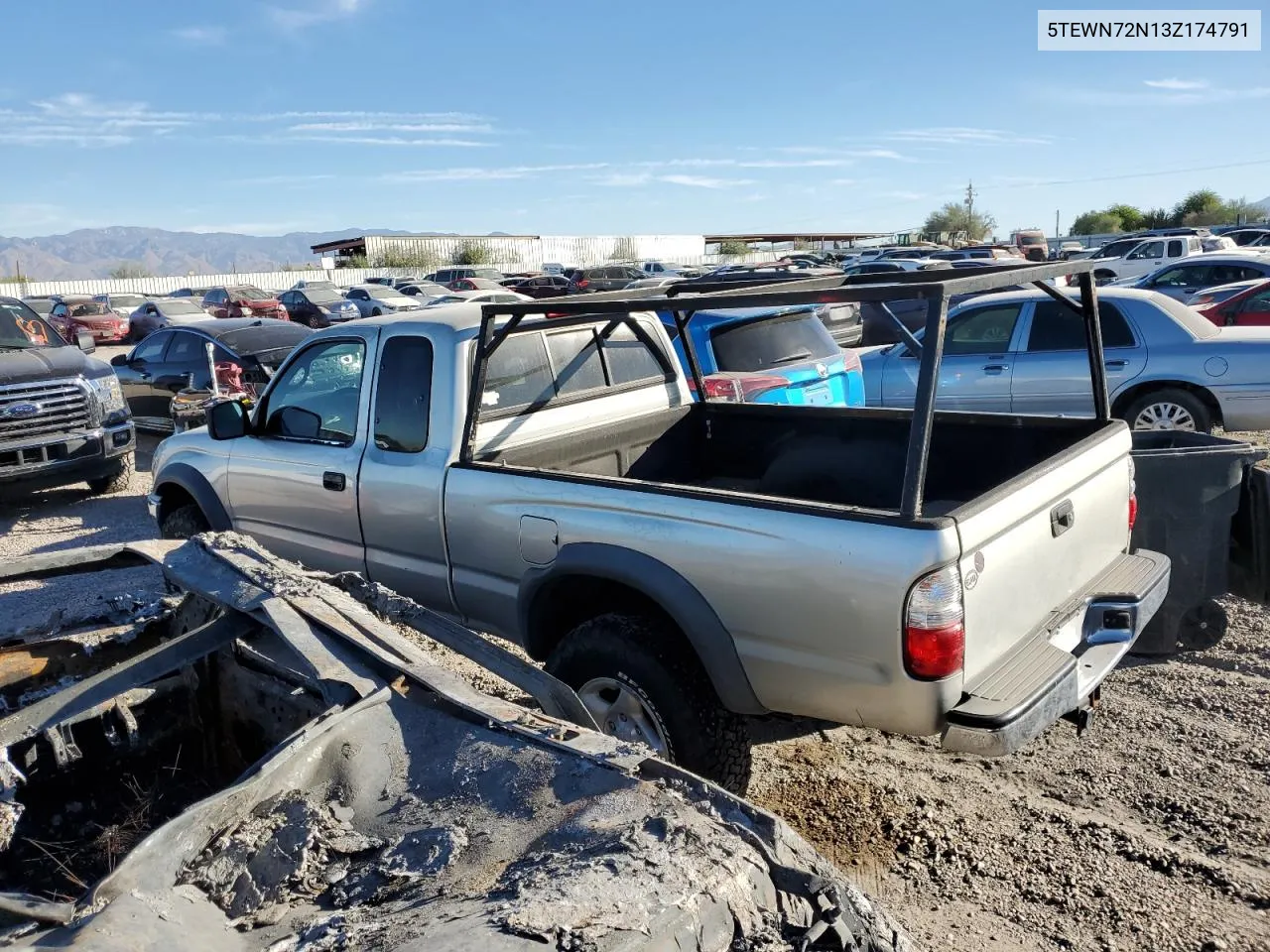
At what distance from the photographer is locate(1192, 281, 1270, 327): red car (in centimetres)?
1167

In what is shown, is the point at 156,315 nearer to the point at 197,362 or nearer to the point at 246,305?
the point at 246,305

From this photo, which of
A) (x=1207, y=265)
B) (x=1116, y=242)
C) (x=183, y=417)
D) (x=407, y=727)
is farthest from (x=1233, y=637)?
(x=1116, y=242)

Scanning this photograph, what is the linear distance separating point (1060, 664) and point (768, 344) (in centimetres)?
456

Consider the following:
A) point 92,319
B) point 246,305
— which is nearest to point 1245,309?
point 246,305

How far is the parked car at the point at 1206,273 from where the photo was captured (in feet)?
54.1

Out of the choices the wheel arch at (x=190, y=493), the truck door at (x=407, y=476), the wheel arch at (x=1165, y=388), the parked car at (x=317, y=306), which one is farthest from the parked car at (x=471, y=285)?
the truck door at (x=407, y=476)

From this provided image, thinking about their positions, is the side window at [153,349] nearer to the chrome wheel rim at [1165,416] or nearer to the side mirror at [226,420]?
the side mirror at [226,420]

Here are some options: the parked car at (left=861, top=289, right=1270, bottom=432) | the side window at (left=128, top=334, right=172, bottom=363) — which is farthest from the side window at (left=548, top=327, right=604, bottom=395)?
the side window at (left=128, top=334, right=172, bottom=363)

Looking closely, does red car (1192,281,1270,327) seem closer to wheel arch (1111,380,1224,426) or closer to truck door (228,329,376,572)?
wheel arch (1111,380,1224,426)

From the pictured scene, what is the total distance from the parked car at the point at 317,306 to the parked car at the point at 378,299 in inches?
16.8

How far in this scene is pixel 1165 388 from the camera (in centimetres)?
867

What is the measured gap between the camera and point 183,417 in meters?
9.33

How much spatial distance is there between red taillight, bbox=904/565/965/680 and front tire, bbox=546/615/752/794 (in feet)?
2.59

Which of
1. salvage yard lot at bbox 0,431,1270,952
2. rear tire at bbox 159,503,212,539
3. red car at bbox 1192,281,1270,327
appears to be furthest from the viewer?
red car at bbox 1192,281,1270,327
